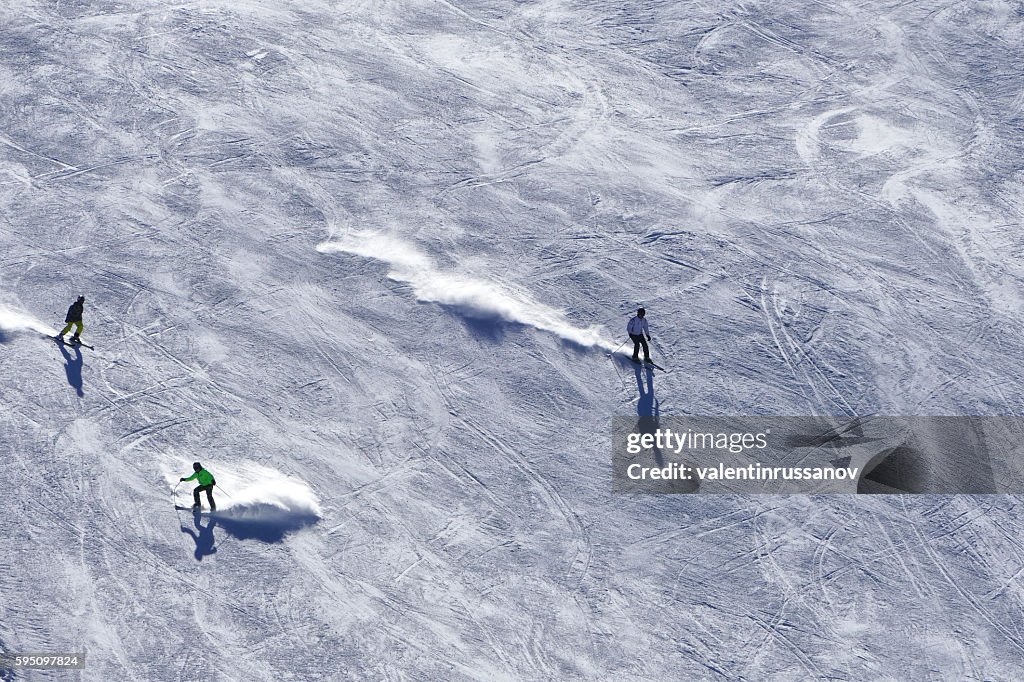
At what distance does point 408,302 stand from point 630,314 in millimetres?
3217

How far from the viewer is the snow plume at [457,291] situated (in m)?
17.4

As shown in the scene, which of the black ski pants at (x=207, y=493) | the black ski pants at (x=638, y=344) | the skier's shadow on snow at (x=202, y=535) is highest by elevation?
the black ski pants at (x=638, y=344)

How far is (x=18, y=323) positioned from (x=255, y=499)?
474 cm

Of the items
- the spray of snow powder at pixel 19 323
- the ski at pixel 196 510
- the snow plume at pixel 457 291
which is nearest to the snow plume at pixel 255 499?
the ski at pixel 196 510

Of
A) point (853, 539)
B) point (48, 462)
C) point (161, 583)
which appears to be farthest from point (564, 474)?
point (48, 462)

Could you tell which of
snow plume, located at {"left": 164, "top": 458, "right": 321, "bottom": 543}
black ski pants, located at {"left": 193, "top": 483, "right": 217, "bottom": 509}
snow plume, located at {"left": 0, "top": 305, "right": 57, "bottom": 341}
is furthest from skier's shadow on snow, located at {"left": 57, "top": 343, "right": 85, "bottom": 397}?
black ski pants, located at {"left": 193, "top": 483, "right": 217, "bottom": 509}

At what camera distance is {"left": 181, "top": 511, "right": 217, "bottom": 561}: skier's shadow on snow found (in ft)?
48.8

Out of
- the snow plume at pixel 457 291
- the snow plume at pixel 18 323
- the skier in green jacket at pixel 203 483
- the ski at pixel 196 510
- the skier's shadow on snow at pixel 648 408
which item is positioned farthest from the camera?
the snow plume at pixel 457 291

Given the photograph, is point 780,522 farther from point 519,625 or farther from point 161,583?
point 161,583

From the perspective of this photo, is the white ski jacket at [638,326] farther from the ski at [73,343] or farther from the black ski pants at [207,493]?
the ski at [73,343]

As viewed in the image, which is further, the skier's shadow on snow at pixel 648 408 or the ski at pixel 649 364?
the ski at pixel 649 364

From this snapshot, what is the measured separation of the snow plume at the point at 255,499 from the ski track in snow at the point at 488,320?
0.05m

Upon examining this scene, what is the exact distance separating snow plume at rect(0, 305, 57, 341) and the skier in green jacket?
12.2 ft

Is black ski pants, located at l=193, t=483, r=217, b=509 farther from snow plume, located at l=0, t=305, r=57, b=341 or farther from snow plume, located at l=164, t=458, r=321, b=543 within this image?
snow plume, located at l=0, t=305, r=57, b=341
